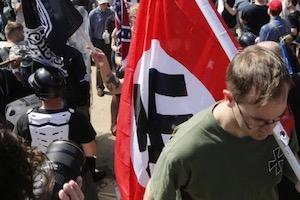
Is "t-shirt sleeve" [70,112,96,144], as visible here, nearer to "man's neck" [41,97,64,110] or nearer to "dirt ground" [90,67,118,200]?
"man's neck" [41,97,64,110]

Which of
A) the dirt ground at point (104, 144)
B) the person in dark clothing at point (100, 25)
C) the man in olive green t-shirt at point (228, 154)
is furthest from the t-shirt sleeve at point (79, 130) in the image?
the person in dark clothing at point (100, 25)

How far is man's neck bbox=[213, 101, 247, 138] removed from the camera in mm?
2166

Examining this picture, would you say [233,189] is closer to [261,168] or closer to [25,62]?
[261,168]

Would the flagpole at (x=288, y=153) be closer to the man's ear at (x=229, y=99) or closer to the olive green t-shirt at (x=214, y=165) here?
the olive green t-shirt at (x=214, y=165)

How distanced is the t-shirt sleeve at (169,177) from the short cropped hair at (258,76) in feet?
1.24

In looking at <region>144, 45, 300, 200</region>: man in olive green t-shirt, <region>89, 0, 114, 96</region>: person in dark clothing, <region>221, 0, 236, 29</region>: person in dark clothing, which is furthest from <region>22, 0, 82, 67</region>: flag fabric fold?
<region>221, 0, 236, 29</region>: person in dark clothing

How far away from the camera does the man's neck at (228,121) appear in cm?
217

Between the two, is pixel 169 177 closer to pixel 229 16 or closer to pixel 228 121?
pixel 228 121

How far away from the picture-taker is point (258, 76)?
197 cm

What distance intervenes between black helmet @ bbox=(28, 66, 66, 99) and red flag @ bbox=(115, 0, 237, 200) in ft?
2.92

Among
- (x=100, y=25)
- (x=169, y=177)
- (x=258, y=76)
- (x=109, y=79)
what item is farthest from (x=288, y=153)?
(x=100, y=25)

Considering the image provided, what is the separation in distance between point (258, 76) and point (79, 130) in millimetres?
2267

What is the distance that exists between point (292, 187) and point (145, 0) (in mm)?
1320

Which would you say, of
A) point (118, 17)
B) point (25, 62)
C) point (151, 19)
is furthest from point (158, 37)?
point (118, 17)
